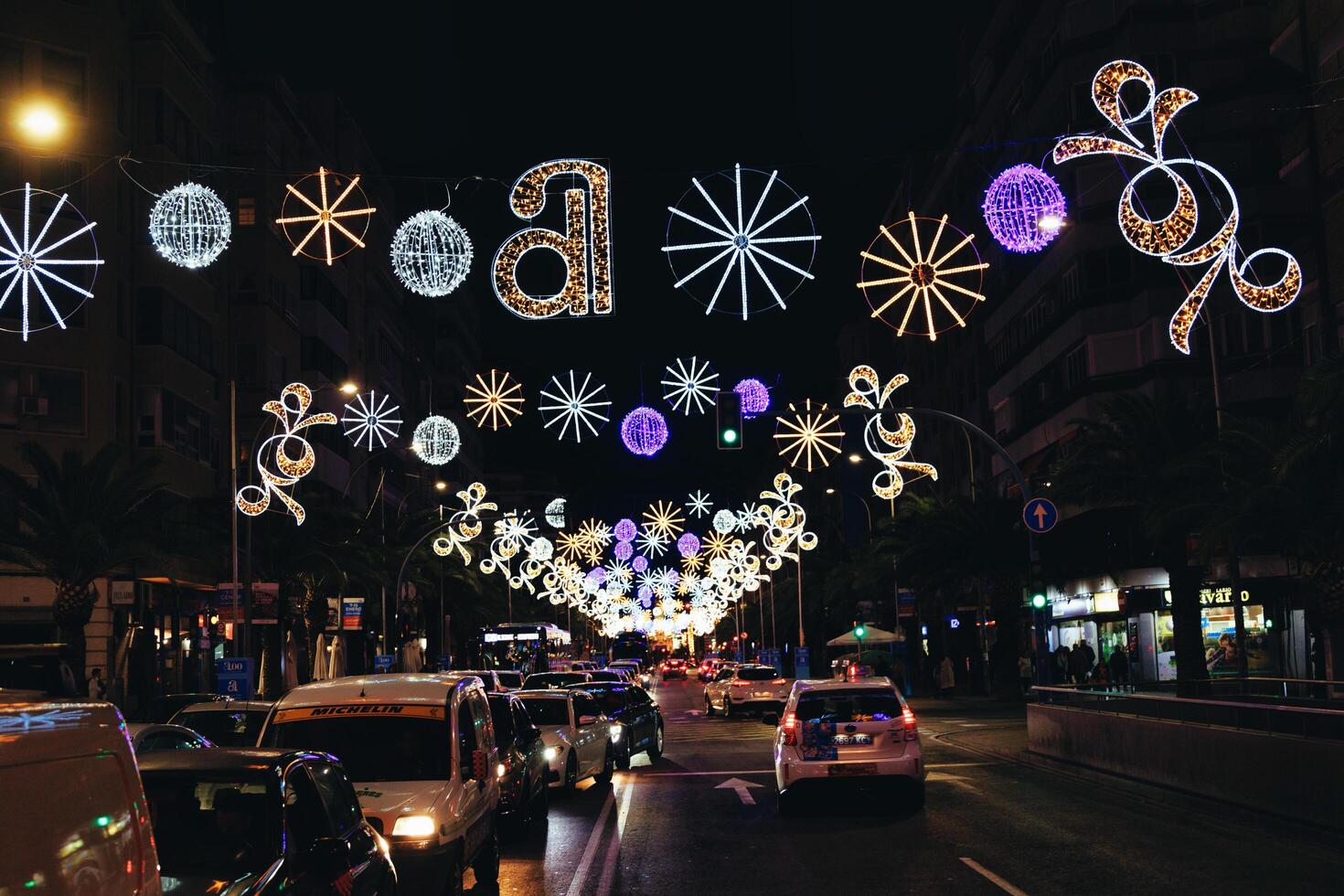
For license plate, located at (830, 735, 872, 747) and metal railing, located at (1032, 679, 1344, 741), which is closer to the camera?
metal railing, located at (1032, 679, 1344, 741)

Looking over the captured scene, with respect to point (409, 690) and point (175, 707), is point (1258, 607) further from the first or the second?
point (409, 690)

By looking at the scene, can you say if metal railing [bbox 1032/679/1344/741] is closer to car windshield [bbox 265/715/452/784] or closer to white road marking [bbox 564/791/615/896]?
white road marking [bbox 564/791/615/896]

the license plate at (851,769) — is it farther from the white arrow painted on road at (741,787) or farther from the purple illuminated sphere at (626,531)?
the purple illuminated sphere at (626,531)

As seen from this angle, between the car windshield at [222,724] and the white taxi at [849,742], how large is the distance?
7077mm

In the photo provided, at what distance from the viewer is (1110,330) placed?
49.9 meters

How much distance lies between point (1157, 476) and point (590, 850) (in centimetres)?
2177

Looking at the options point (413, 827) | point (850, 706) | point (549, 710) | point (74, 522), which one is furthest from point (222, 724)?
point (74, 522)

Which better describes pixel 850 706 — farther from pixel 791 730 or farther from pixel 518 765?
pixel 518 765

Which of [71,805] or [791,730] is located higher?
[71,805]

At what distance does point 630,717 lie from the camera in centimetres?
2800

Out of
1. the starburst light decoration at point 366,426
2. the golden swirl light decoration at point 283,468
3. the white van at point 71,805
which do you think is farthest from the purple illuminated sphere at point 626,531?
the white van at point 71,805

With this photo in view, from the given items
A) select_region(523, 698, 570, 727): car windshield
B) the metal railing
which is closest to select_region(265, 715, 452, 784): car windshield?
the metal railing

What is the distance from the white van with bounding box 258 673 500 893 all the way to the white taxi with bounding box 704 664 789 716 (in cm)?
3417

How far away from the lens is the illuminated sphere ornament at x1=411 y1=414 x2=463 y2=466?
165 feet
